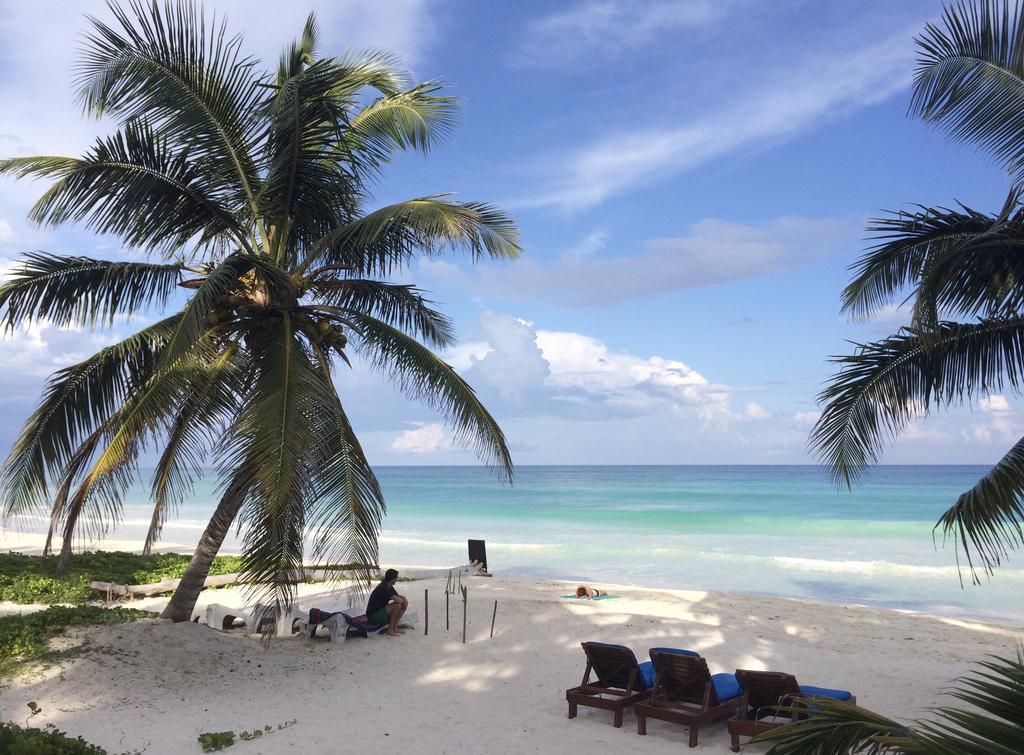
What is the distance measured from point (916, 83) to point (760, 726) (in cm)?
608

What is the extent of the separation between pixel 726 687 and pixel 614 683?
1081 mm

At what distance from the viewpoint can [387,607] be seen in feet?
35.6

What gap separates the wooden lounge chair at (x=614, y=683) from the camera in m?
7.55

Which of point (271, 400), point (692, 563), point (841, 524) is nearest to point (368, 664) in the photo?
point (271, 400)

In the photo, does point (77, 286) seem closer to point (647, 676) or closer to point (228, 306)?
point (228, 306)

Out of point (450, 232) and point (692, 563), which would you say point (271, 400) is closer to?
point (450, 232)

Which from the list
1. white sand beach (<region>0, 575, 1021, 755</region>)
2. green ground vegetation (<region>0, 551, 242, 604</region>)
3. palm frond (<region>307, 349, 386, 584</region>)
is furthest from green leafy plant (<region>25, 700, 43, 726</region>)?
green ground vegetation (<region>0, 551, 242, 604</region>)

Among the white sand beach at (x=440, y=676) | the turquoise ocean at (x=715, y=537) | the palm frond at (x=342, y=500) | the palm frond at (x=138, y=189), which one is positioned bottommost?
the turquoise ocean at (x=715, y=537)

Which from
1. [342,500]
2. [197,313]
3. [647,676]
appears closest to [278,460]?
[342,500]

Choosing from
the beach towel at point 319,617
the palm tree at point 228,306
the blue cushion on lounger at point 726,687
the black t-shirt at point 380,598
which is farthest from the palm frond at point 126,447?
the blue cushion on lounger at point 726,687

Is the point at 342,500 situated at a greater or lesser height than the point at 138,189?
lesser

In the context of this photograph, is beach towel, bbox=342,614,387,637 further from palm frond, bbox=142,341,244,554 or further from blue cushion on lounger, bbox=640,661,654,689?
blue cushion on lounger, bbox=640,661,654,689

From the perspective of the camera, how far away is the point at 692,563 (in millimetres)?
26047

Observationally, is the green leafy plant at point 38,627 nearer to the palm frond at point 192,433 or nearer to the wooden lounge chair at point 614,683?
the palm frond at point 192,433
